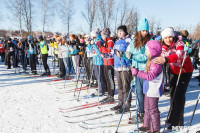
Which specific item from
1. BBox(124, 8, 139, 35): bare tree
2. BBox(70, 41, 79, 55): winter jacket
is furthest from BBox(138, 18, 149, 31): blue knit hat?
BBox(124, 8, 139, 35): bare tree

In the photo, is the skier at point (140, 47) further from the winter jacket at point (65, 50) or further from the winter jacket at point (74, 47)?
the winter jacket at point (65, 50)

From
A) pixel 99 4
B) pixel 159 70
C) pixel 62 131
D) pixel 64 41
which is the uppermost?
pixel 99 4

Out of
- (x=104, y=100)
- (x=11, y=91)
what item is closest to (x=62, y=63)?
(x=11, y=91)

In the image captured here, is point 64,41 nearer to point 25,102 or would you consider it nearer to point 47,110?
point 25,102

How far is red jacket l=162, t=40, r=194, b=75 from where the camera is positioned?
105 inches

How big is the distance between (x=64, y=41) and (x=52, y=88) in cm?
230

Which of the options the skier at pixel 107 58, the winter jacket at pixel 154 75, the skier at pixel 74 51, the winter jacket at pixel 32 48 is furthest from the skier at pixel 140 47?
the winter jacket at pixel 32 48

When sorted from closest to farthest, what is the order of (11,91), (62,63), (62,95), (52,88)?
1. (62,95)
2. (11,91)
3. (52,88)
4. (62,63)

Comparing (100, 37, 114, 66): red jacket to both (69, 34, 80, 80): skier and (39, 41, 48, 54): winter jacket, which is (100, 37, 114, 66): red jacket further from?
(39, 41, 48, 54): winter jacket

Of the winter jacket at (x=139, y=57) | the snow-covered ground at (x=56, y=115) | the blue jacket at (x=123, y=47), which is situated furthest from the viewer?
the blue jacket at (x=123, y=47)

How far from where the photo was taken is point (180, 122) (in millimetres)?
2994

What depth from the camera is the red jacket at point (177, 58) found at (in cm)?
266

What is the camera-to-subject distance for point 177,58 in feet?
8.84

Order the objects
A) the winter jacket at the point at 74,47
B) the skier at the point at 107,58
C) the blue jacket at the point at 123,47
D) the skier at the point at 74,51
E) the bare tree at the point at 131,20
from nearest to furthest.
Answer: the blue jacket at the point at 123,47 → the skier at the point at 107,58 → the skier at the point at 74,51 → the winter jacket at the point at 74,47 → the bare tree at the point at 131,20
